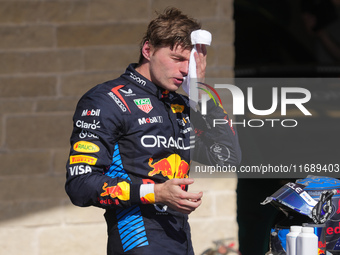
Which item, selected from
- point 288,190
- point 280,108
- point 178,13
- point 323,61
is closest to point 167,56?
point 178,13

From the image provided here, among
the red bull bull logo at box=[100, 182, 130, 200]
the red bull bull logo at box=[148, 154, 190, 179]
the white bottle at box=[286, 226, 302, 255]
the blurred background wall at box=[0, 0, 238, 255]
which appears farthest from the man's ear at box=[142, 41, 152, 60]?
the blurred background wall at box=[0, 0, 238, 255]

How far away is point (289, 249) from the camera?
92.0 inches

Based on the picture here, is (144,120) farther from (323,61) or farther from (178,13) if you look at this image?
(323,61)

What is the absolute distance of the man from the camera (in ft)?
8.23

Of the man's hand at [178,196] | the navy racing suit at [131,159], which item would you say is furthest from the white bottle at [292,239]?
the navy racing suit at [131,159]

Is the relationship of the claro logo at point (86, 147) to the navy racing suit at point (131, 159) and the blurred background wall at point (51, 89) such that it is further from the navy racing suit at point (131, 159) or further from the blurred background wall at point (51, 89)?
the blurred background wall at point (51, 89)

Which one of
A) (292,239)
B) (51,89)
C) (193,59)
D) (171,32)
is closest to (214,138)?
(193,59)

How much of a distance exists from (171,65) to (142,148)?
392mm

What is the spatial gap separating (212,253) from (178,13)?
1110 millimetres

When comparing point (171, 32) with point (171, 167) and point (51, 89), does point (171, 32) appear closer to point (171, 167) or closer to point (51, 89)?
point (171, 167)

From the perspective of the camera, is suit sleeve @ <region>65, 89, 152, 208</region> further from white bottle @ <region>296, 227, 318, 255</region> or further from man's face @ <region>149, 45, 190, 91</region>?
white bottle @ <region>296, 227, 318, 255</region>

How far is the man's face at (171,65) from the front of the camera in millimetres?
2768

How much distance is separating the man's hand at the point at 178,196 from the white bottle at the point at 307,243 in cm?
40

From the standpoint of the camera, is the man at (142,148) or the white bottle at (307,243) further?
the man at (142,148)
